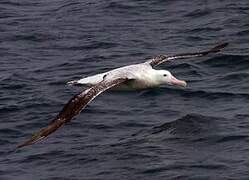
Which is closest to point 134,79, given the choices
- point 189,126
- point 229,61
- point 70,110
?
point 189,126

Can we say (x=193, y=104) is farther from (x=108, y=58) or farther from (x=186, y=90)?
(x=108, y=58)

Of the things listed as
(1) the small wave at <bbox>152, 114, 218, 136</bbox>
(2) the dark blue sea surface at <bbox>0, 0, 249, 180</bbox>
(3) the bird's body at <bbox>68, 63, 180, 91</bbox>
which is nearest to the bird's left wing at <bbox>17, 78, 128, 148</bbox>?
(2) the dark blue sea surface at <bbox>0, 0, 249, 180</bbox>

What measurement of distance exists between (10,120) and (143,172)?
141 inches

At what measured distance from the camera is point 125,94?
1609 centimetres

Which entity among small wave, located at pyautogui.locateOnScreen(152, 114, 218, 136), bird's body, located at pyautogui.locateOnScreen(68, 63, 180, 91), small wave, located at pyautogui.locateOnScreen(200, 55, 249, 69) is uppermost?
bird's body, located at pyautogui.locateOnScreen(68, 63, 180, 91)

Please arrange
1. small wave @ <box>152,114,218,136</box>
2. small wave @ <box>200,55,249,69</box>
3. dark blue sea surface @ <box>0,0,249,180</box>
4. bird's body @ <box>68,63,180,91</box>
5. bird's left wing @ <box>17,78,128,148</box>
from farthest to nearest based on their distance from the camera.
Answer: small wave @ <box>200,55,249,69</box>, bird's body @ <box>68,63,180,91</box>, small wave @ <box>152,114,218,136</box>, dark blue sea surface @ <box>0,0,249,180</box>, bird's left wing @ <box>17,78,128,148</box>

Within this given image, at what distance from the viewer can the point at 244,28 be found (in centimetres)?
1953

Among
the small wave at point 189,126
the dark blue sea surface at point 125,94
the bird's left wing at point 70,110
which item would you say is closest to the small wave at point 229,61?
the dark blue sea surface at point 125,94

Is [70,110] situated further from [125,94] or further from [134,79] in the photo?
[125,94]

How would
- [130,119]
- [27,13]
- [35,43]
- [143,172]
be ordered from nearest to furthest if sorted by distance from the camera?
[143,172]
[130,119]
[35,43]
[27,13]

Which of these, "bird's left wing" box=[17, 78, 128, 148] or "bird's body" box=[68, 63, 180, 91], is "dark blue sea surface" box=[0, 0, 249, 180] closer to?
"bird's body" box=[68, 63, 180, 91]

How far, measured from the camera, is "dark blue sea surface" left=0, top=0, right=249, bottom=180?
1262 cm

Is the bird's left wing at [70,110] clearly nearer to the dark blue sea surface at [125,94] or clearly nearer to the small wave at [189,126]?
the dark blue sea surface at [125,94]

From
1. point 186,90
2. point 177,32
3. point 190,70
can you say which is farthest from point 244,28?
point 186,90
